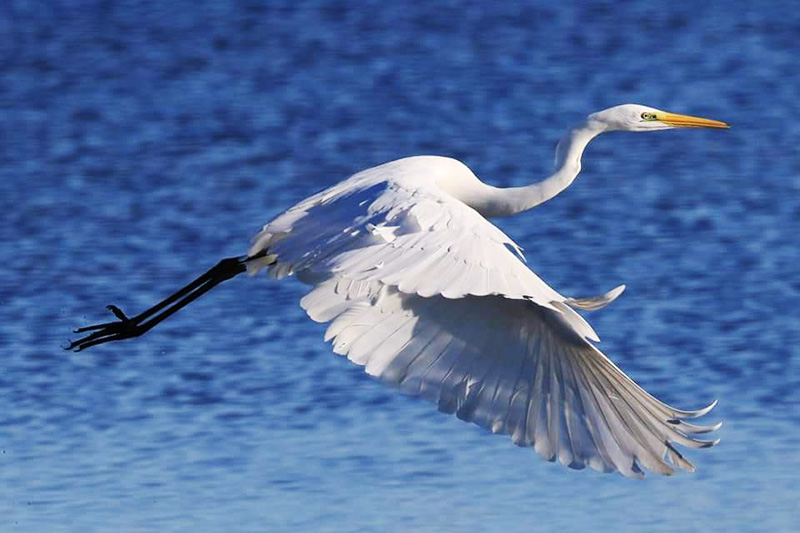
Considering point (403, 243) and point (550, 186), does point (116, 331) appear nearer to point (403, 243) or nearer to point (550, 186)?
point (550, 186)

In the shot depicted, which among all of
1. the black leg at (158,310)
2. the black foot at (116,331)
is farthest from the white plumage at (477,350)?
the black foot at (116,331)

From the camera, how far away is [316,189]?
11.4m

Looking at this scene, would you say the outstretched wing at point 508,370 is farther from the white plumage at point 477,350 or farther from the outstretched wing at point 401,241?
the outstretched wing at point 401,241

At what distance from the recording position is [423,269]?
532cm

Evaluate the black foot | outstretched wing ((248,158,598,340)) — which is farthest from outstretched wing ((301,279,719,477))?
the black foot

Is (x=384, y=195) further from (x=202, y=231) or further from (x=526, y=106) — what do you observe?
(x=526, y=106)

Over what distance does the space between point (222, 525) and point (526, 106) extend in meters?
6.20

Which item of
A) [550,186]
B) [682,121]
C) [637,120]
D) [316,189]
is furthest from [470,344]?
[316,189]

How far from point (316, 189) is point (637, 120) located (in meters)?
4.31

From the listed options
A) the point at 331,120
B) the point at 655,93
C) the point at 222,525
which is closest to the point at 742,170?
the point at 655,93

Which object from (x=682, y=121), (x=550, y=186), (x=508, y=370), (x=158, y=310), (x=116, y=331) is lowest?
(x=116, y=331)

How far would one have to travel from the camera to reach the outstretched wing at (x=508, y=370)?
5773mm

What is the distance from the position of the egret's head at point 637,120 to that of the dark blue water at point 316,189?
1.53 metres

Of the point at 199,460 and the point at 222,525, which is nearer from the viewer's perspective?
the point at 222,525
